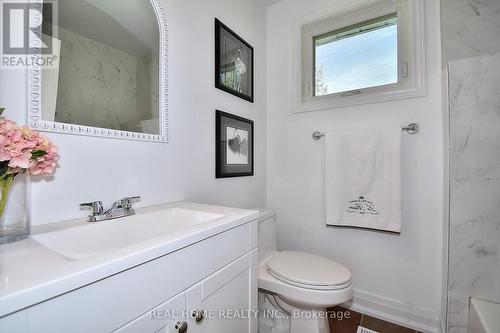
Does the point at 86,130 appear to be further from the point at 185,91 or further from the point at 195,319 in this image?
the point at 195,319

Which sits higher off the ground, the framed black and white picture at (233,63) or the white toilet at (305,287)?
the framed black and white picture at (233,63)

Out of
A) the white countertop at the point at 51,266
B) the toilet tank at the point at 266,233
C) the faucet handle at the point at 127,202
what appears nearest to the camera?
the white countertop at the point at 51,266

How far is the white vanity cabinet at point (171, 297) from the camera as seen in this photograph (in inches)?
16.5

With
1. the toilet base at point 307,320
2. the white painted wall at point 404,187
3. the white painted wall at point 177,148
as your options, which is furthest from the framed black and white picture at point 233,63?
the toilet base at point 307,320

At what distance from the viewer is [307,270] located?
4.12 ft

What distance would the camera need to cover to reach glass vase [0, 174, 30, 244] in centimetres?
59

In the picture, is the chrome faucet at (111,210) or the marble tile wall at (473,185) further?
the marble tile wall at (473,185)

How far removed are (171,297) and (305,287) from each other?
752 mm

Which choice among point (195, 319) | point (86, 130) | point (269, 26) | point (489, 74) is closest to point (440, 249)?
point (489, 74)

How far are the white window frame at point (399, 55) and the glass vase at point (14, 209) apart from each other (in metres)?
1.67

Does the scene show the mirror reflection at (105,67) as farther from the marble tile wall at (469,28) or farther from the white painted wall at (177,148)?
the marble tile wall at (469,28)

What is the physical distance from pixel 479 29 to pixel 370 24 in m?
0.62

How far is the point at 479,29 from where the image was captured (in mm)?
1238

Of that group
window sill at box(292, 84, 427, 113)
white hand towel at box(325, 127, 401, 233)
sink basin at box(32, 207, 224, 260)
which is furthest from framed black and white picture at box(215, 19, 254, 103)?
sink basin at box(32, 207, 224, 260)
